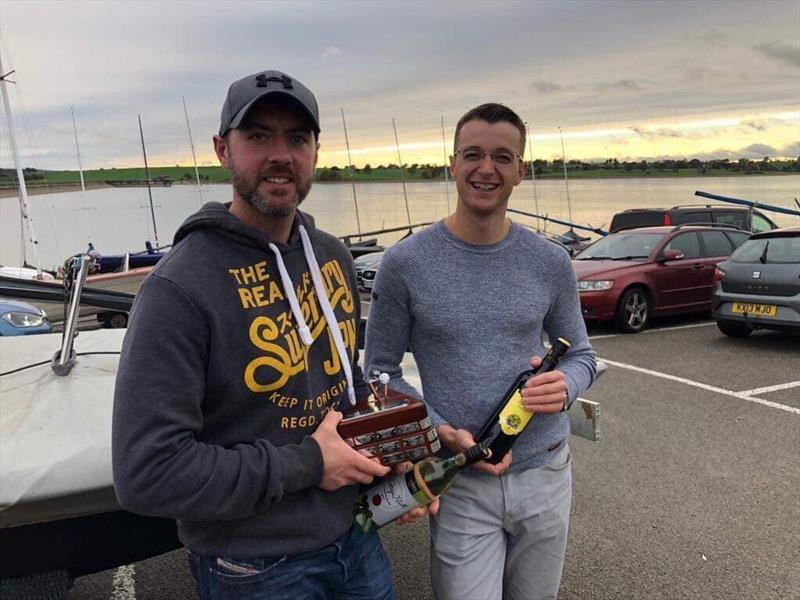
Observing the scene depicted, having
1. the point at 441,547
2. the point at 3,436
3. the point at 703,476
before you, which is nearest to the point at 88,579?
the point at 3,436

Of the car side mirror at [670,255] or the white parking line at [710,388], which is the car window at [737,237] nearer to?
the car side mirror at [670,255]

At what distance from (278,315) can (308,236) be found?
30cm

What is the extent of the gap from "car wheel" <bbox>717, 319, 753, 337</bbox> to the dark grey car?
12 millimetres

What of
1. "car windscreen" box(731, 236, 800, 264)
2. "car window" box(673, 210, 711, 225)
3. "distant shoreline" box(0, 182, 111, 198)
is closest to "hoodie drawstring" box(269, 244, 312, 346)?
"car windscreen" box(731, 236, 800, 264)

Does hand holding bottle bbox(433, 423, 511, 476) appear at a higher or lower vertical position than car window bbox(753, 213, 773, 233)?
higher

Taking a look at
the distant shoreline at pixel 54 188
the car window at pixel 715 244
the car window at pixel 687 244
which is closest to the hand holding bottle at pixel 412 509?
the car window at pixel 687 244

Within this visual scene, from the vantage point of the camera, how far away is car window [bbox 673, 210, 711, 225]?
1393 cm

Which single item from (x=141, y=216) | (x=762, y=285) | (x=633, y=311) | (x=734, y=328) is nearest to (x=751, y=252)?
(x=762, y=285)

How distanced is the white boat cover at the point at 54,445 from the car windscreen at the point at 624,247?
8.76 meters

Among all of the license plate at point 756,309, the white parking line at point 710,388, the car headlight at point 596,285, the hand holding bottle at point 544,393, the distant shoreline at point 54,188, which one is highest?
the distant shoreline at point 54,188

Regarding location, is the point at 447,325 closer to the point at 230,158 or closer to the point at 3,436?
the point at 230,158

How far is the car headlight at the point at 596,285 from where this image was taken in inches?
351

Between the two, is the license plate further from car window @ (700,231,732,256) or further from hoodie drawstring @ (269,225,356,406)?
hoodie drawstring @ (269,225,356,406)

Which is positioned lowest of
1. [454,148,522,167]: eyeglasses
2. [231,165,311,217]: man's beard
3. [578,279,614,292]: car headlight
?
[578,279,614,292]: car headlight
